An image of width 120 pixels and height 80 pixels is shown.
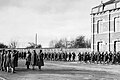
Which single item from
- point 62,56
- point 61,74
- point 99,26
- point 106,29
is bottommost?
point 61,74

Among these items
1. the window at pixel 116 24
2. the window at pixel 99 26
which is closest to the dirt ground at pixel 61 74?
the window at pixel 116 24

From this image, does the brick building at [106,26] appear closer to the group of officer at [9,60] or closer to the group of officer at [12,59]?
the group of officer at [12,59]

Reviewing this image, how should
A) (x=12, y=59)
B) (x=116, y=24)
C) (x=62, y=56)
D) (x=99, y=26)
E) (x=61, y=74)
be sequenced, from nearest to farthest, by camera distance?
(x=61, y=74) → (x=12, y=59) → (x=116, y=24) → (x=62, y=56) → (x=99, y=26)

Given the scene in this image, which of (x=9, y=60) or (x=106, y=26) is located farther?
(x=106, y=26)

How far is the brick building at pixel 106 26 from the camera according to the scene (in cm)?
3759

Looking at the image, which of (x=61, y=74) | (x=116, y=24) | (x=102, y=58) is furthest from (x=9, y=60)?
(x=116, y=24)

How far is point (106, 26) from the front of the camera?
39.7 metres

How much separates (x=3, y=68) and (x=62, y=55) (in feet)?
68.9

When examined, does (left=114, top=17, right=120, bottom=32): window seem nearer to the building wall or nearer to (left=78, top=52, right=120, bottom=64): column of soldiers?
the building wall

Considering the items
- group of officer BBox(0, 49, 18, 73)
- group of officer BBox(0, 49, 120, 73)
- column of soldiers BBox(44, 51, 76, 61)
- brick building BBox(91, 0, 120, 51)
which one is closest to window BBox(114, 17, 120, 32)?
brick building BBox(91, 0, 120, 51)

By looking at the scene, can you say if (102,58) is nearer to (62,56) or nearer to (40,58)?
(62,56)

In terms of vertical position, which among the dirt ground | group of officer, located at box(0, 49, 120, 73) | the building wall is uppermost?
the building wall

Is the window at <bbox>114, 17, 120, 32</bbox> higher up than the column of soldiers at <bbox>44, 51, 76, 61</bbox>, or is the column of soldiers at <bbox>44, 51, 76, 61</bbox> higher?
the window at <bbox>114, 17, 120, 32</bbox>

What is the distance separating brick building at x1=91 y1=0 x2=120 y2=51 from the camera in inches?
1480
